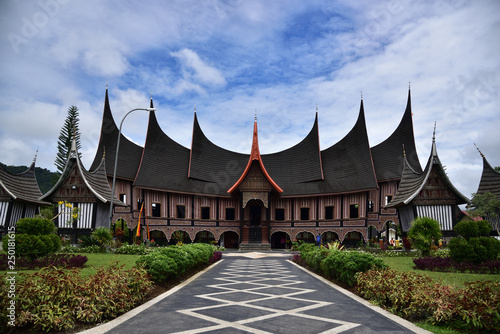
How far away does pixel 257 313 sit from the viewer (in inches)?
240

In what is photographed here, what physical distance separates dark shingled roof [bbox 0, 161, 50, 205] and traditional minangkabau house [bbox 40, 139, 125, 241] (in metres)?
1.72

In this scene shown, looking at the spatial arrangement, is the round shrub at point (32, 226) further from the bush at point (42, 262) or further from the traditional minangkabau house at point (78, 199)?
the traditional minangkabau house at point (78, 199)

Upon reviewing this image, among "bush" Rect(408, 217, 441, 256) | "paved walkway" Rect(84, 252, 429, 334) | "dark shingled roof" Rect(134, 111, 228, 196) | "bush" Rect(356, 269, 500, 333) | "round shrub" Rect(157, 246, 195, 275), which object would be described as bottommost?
"paved walkway" Rect(84, 252, 429, 334)

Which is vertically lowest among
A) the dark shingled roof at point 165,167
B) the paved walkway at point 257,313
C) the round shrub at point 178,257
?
the paved walkway at point 257,313

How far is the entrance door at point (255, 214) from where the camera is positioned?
3147cm

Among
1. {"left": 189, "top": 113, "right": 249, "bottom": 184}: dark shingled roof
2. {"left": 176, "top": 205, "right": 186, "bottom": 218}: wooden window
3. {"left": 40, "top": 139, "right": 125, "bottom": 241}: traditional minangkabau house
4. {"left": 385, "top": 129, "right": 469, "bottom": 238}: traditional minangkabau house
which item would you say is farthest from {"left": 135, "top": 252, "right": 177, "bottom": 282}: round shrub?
{"left": 189, "top": 113, "right": 249, "bottom": 184}: dark shingled roof

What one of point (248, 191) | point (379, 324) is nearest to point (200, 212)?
point (248, 191)

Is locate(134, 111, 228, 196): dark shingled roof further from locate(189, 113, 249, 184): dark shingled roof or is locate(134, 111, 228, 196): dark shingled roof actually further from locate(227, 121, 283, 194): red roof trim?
locate(227, 121, 283, 194): red roof trim

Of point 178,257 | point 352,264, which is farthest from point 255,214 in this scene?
point 352,264

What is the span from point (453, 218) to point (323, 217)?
1118 centimetres

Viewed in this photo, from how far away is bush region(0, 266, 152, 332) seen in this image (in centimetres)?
486

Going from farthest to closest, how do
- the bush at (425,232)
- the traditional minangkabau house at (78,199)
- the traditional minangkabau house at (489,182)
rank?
1. the traditional minangkabau house at (489,182)
2. the traditional minangkabau house at (78,199)
3. the bush at (425,232)

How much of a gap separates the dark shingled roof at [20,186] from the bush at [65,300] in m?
18.1

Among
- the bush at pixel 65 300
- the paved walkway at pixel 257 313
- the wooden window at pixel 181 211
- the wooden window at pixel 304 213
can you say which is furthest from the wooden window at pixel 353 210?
the bush at pixel 65 300
